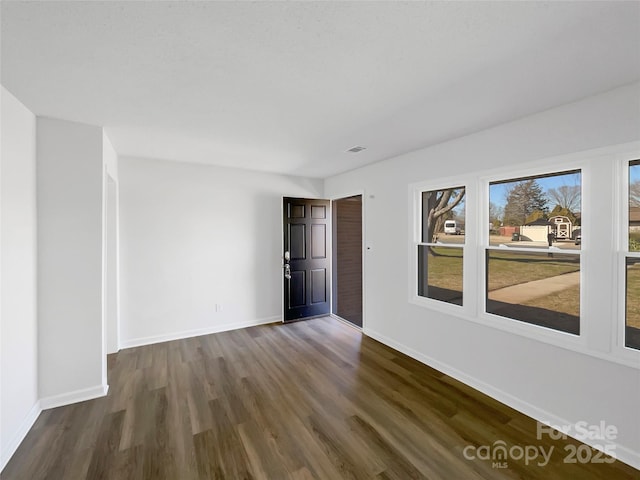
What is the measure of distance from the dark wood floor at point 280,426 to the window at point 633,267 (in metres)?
0.88

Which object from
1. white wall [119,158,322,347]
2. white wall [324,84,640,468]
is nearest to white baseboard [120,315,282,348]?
white wall [119,158,322,347]

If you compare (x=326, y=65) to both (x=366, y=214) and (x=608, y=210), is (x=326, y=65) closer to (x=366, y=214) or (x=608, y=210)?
(x=608, y=210)

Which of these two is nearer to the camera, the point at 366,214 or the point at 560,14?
the point at 560,14

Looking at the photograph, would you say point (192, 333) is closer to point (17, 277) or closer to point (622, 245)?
point (17, 277)

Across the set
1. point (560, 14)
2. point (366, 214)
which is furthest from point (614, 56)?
point (366, 214)

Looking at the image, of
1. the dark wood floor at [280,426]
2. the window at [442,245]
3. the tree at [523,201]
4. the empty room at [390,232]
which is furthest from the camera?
the window at [442,245]

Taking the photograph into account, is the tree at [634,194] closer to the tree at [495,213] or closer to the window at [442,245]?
the tree at [495,213]

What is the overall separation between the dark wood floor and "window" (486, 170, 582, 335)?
0.92m

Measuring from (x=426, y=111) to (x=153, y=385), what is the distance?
3666 millimetres

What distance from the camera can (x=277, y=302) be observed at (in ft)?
15.9

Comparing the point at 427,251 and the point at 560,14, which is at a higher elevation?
the point at 560,14

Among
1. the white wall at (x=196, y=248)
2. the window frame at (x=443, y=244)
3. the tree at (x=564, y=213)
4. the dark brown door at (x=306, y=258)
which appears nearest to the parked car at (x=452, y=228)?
the window frame at (x=443, y=244)

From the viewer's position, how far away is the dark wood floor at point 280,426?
1807 mm

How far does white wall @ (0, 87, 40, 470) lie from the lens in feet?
6.22
